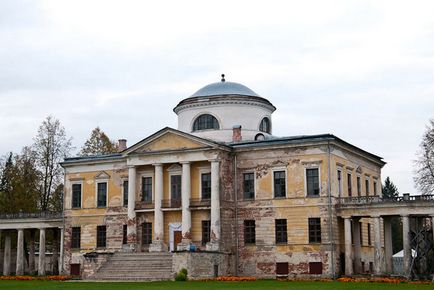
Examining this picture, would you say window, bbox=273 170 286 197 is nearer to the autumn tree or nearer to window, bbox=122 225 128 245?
window, bbox=122 225 128 245

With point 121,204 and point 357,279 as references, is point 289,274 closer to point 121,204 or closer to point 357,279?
point 357,279

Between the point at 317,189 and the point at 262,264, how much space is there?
5.85 metres

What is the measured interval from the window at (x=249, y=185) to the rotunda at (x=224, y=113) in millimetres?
4943

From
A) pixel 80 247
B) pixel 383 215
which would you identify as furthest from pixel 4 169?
pixel 383 215

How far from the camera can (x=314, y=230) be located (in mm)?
40125

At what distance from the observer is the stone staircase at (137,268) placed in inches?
1503

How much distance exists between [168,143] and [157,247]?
6.84 metres

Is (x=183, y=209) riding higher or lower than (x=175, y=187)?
lower

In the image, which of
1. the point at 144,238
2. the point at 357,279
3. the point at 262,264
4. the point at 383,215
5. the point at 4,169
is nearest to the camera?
the point at 357,279

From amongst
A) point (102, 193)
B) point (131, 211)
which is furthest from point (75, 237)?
point (131, 211)

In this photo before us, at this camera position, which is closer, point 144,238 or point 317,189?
point 317,189

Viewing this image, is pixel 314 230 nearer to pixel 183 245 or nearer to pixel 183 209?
pixel 183 245

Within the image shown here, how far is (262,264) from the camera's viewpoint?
41.2m

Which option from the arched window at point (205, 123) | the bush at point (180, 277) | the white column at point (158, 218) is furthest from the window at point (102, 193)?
the bush at point (180, 277)
